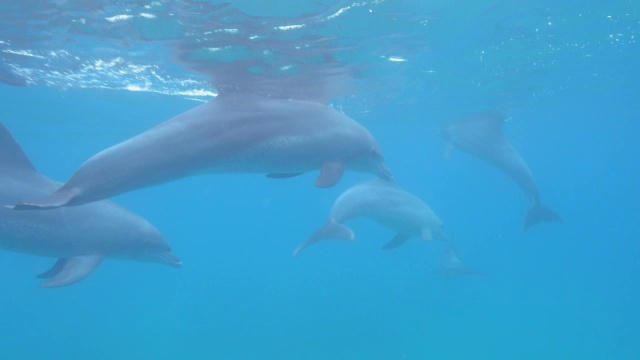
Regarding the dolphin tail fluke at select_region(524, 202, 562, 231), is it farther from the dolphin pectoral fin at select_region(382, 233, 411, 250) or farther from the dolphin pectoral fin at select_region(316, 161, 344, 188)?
the dolphin pectoral fin at select_region(316, 161, 344, 188)

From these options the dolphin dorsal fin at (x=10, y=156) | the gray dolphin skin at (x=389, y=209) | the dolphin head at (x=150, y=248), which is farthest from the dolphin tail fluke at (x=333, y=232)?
the dolphin dorsal fin at (x=10, y=156)

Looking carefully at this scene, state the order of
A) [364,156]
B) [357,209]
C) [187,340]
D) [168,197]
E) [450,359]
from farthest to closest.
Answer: [168,197] → [187,340] → [450,359] → [357,209] → [364,156]

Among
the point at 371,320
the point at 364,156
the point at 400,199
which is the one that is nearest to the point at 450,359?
the point at 371,320

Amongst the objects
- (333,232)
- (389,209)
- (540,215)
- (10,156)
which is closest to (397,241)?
(389,209)

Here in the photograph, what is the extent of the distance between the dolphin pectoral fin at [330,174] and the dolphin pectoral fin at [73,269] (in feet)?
11.1

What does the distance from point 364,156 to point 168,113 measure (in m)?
20.0

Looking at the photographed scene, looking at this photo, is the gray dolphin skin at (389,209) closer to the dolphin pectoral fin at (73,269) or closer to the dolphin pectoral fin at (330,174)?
the dolphin pectoral fin at (330,174)

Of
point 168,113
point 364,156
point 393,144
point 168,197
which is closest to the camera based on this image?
point 364,156

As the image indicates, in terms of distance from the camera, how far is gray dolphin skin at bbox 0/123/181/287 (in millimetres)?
7375

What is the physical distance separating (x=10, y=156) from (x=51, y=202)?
8.93 ft

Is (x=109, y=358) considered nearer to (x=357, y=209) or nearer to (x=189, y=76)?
(x=189, y=76)

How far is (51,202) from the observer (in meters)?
5.61

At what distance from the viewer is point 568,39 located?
17.5 metres

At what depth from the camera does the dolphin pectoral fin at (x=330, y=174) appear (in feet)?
23.7
